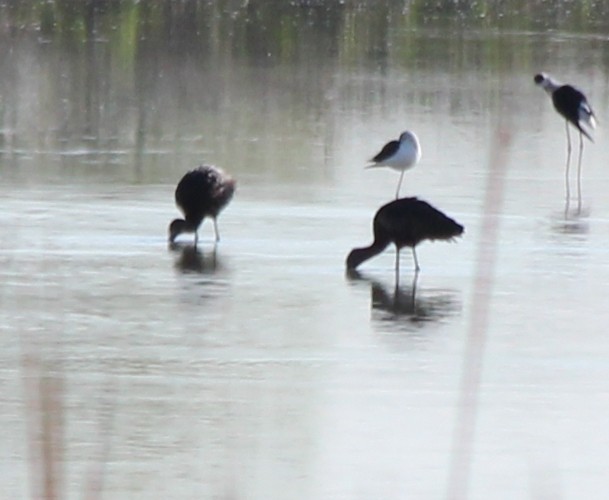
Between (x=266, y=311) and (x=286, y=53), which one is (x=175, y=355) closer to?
(x=266, y=311)

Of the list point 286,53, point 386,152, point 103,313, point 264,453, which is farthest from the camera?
point 286,53

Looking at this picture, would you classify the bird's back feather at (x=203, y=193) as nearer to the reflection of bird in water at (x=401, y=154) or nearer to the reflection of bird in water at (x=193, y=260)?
the reflection of bird in water at (x=193, y=260)

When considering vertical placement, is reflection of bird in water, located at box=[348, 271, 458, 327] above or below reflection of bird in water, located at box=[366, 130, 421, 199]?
below

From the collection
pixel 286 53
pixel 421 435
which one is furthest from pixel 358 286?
pixel 286 53

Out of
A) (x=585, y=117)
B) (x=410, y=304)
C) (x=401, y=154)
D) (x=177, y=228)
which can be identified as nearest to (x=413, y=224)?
(x=410, y=304)

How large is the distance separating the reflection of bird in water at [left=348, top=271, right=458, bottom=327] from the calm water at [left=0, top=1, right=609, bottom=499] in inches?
1.2

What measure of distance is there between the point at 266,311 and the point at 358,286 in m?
1.01

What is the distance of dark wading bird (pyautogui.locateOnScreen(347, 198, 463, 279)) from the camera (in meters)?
11.4

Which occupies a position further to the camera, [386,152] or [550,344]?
[386,152]

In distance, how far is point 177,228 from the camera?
12414 mm

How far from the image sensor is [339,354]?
9.05 m

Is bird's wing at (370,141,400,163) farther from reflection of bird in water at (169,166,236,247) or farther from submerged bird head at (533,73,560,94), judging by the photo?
submerged bird head at (533,73,560,94)

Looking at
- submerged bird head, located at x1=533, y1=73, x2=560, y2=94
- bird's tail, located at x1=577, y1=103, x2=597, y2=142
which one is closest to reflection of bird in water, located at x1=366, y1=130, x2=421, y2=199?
bird's tail, located at x1=577, y1=103, x2=597, y2=142

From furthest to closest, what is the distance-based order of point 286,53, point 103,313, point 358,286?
1. point 286,53
2. point 358,286
3. point 103,313
